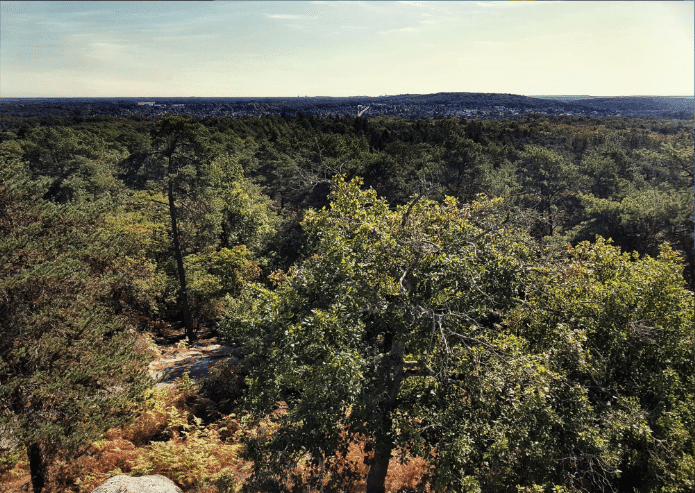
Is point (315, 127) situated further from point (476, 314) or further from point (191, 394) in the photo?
point (476, 314)

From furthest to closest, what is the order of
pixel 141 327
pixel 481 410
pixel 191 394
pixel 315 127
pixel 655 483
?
pixel 315 127 < pixel 141 327 < pixel 191 394 < pixel 481 410 < pixel 655 483

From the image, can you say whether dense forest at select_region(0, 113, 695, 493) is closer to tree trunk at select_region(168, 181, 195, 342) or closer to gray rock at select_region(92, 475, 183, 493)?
gray rock at select_region(92, 475, 183, 493)

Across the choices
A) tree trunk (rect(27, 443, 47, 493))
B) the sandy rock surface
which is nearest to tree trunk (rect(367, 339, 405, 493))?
tree trunk (rect(27, 443, 47, 493))

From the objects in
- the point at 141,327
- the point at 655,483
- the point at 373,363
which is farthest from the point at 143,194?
the point at 655,483

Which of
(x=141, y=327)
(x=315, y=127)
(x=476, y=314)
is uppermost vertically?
(x=315, y=127)

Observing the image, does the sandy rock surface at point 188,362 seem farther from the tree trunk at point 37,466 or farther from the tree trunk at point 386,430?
the tree trunk at point 386,430

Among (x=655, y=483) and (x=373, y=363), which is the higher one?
(x=373, y=363)

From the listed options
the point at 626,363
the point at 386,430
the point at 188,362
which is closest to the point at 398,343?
the point at 386,430

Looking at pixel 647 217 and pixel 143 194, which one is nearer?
pixel 647 217
